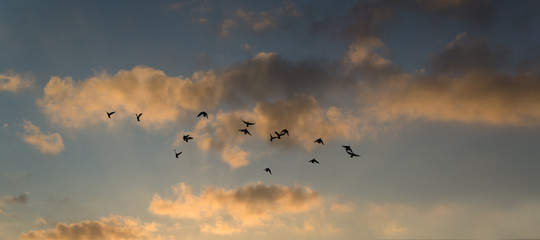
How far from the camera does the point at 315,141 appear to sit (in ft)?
263

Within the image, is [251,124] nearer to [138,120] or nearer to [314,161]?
[314,161]

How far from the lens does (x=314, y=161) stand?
280 feet

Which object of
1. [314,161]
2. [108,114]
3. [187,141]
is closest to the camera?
[108,114]

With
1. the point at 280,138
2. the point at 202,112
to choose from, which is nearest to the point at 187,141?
the point at 202,112

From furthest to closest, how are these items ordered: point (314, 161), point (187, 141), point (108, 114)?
1. point (314, 161)
2. point (187, 141)
3. point (108, 114)

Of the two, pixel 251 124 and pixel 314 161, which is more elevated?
pixel 251 124

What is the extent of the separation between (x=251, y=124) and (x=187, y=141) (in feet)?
51.0

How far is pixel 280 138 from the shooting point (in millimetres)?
80688

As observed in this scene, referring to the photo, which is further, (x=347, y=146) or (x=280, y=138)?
(x=280, y=138)

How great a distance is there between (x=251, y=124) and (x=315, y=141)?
51.7 ft

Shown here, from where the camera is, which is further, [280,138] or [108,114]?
[280,138]

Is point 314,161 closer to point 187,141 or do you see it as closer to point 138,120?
point 187,141

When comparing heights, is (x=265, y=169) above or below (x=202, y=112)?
below

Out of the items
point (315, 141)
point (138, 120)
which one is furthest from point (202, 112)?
point (315, 141)
